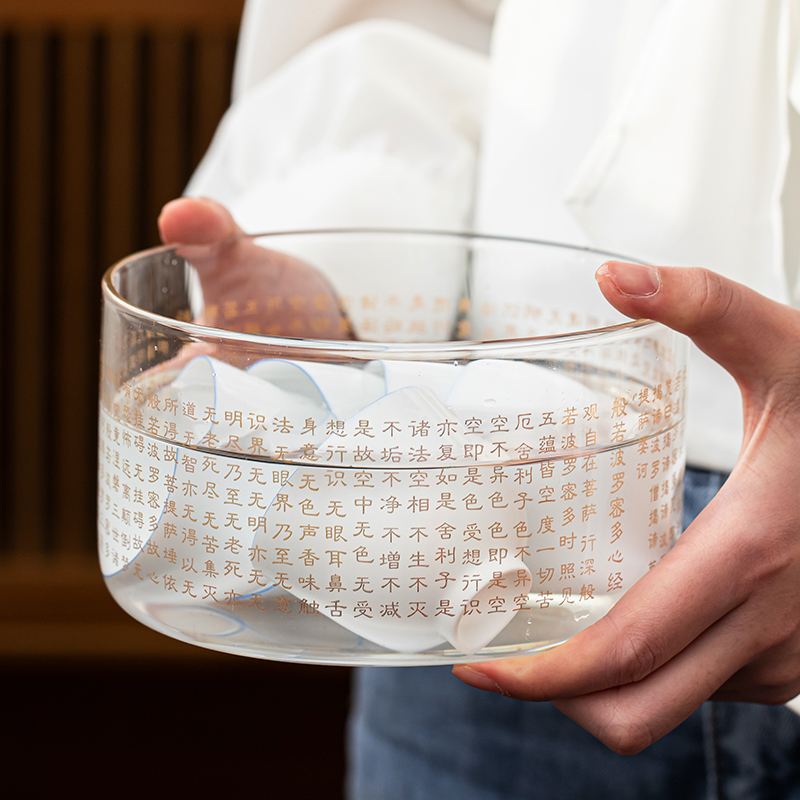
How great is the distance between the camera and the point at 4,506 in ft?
4.17

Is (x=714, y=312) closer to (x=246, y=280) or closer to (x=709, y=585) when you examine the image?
(x=709, y=585)

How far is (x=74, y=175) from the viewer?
3.81ft

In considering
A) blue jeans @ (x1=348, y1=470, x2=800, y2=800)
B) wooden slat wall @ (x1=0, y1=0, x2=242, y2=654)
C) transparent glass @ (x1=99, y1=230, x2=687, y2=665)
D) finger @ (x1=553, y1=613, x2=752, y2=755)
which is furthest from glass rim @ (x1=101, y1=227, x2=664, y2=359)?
wooden slat wall @ (x1=0, y1=0, x2=242, y2=654)

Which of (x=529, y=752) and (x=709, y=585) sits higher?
(x=709, y=585)

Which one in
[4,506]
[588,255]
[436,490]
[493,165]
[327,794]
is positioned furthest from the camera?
[4,506]

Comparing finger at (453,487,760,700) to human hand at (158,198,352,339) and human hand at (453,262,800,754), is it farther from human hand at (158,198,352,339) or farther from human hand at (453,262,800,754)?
human hand at (158,198,352,339)

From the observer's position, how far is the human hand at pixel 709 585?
250mm

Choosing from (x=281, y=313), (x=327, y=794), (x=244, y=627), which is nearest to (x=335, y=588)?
(x=244, y=627)

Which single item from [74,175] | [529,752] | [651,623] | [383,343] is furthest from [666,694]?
[74,175]

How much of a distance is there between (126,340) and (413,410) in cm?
9

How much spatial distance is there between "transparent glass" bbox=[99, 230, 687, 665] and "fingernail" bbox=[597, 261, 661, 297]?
0.04 feet

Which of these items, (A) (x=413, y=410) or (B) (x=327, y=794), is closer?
(A) (x=413, y=410)

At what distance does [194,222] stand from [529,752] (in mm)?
352

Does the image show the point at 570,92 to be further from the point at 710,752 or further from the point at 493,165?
the point at 710,752
